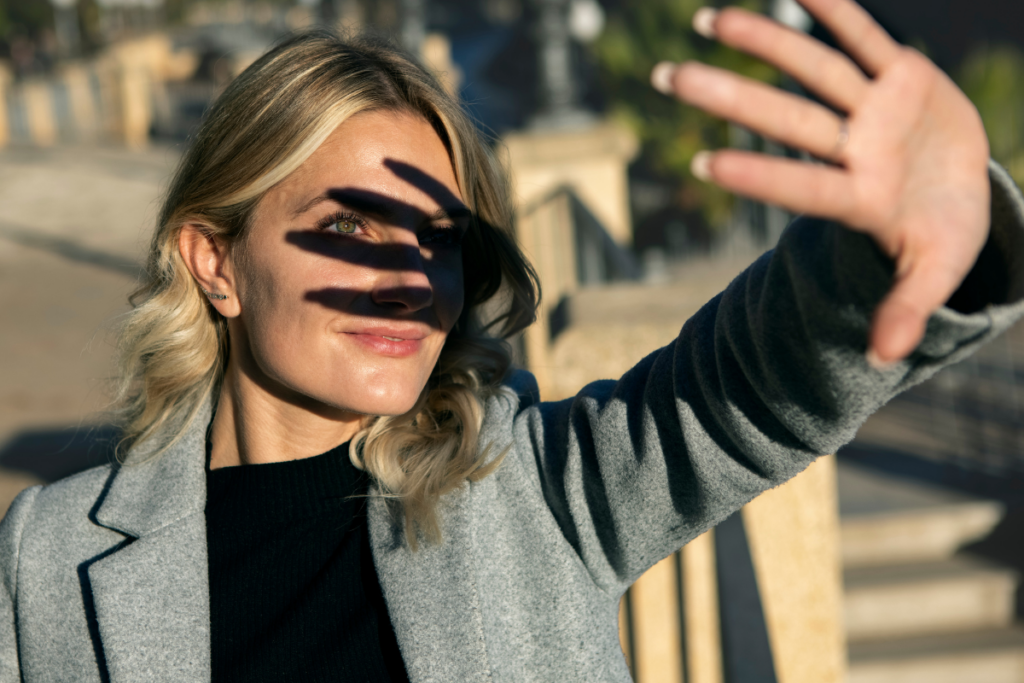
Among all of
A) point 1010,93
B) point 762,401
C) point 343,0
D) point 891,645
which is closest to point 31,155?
point 343,0

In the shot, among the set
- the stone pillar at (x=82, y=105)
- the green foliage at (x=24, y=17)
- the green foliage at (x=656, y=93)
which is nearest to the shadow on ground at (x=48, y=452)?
the green foliage at (x=656, y=93)

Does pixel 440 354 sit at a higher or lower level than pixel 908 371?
lower

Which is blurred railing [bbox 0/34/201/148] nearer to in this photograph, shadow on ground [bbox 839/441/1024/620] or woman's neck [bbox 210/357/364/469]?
shadow on ground [bbox 839/441/1024/620]

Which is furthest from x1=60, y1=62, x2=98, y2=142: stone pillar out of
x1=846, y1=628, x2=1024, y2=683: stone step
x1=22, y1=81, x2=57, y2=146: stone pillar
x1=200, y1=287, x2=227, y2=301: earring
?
x1=200, y1=287, x2=227, y2=301: earring

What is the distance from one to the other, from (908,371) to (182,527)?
1.44 meters

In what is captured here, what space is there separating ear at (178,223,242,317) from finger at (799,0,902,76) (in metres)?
1.42

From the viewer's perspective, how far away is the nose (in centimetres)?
165

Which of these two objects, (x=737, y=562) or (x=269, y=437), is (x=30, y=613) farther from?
(x=737, y=562)

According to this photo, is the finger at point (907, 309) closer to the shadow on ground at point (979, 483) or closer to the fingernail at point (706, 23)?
the fingernail at point (706, 23)

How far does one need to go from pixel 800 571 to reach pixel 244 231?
1.93 metres

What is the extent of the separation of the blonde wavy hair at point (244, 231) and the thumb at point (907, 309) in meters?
0.88

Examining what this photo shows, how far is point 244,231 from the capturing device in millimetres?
1845

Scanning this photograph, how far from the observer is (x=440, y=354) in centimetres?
194

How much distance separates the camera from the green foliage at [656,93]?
16172 millimetres
